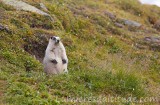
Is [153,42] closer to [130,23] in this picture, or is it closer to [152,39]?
[152,39]

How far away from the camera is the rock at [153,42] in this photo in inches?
792

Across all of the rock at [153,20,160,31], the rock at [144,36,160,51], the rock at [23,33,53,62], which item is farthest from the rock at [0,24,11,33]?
the rock at [153,20,160,31]

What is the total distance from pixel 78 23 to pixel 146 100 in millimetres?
8677

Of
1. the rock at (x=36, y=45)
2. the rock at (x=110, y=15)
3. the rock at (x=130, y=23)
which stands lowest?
the rock at (x=130, y=23)

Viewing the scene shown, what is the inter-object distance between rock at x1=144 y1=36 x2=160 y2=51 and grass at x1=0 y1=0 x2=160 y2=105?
496mm

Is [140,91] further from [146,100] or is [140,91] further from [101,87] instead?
[101,87]

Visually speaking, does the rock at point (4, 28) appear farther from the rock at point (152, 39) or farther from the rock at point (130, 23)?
the rock at point (130, 23)

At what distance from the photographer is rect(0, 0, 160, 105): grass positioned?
35.2 ft

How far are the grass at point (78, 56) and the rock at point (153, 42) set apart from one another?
0.50 meters

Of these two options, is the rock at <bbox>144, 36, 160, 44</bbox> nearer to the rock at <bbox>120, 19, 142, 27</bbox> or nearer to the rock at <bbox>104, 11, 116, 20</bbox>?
the rock at <bbox>120, 19, 142, 27</bbox>

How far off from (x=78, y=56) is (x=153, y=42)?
6208mm

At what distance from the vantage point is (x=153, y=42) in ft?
67.6

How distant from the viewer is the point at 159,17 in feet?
87.6

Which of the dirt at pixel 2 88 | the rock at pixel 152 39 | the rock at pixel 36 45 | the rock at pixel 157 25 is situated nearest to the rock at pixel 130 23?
the rock at pixel 157 25
